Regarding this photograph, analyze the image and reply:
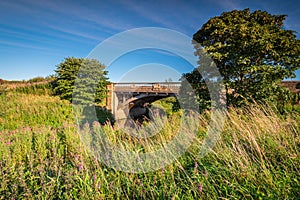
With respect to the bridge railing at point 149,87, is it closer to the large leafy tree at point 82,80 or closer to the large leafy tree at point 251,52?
the large leafy tree at point 82,80

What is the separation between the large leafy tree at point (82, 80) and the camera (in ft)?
55.9

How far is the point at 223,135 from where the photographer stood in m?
4.04

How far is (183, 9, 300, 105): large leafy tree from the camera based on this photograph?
20.3ft

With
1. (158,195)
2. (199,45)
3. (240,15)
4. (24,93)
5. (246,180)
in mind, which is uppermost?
(240,15)

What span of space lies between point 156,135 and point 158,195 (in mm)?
2513

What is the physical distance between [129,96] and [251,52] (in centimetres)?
1419

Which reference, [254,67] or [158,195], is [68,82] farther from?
[158,195]

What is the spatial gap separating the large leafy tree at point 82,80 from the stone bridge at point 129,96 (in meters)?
1.24

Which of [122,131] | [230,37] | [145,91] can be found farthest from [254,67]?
[145,91]

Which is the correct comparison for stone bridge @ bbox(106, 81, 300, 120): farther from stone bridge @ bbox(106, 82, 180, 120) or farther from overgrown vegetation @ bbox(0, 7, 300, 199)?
overgrown vegetation @ bbox(0, 7, 300, 199)

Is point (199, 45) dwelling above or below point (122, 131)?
above

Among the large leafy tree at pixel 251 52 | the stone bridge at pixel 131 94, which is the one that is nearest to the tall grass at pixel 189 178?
the large leafy tree at pixel 251 52

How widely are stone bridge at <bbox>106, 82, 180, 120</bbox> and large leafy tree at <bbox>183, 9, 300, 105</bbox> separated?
28.9ft

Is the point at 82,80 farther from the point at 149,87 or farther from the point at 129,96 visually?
the point at 149,87
